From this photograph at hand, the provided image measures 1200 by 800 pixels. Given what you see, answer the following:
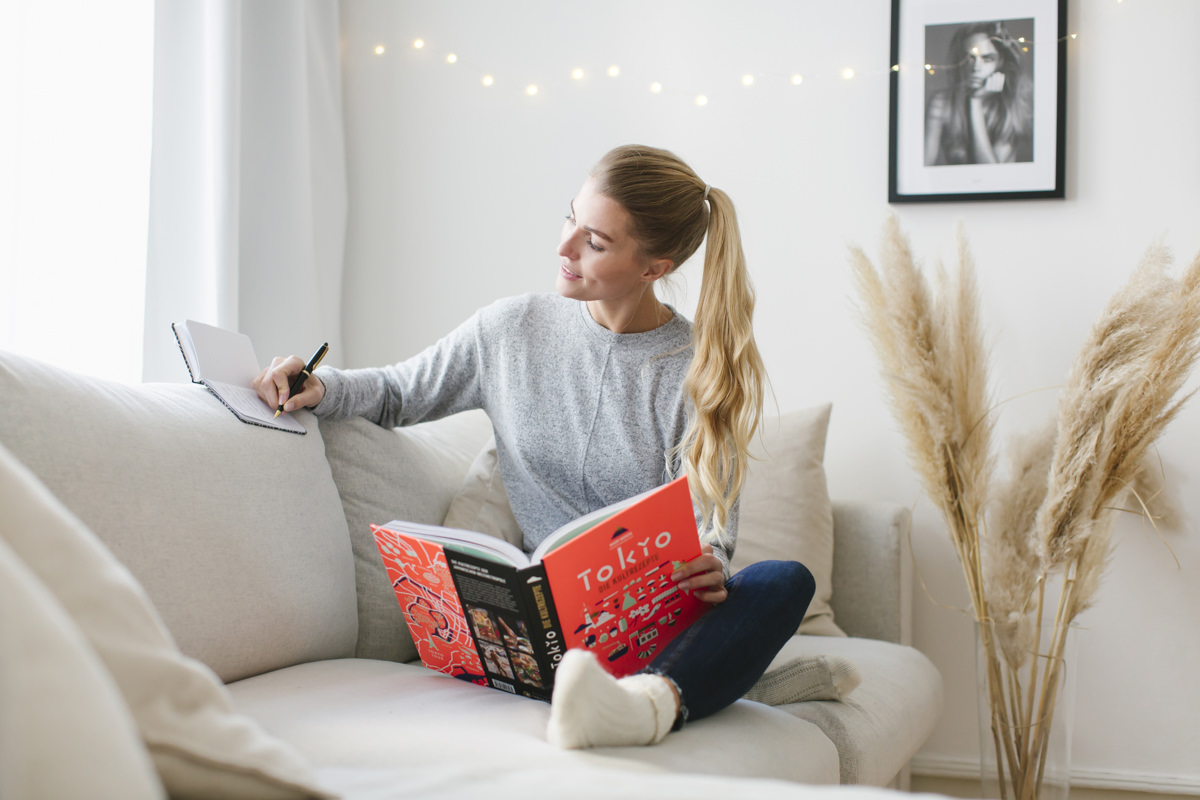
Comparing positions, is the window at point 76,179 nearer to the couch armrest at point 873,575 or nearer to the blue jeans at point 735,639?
the blue jeans at point 735,639

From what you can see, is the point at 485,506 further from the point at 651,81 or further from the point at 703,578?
the point at 651,81

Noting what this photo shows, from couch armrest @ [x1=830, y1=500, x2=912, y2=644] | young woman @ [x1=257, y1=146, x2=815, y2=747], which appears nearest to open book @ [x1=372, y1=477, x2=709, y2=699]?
young woman @ [x1=257, y1=146, x2=815, y2=747]

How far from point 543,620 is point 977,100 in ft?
5.23

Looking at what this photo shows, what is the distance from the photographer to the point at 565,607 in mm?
999

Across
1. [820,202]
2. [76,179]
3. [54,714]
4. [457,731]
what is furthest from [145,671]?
[820,202]

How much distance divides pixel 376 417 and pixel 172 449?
45 centimetres

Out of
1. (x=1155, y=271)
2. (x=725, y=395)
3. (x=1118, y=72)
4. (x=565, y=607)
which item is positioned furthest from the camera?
(x=1118, y=72)

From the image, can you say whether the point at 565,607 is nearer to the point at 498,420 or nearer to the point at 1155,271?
the point at 498,420

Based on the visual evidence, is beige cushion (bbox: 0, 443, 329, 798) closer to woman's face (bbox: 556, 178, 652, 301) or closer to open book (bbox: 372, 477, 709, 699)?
open book (bbox: 372, 477, 709, 699)

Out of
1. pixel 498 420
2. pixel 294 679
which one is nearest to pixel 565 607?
pixel 294 679

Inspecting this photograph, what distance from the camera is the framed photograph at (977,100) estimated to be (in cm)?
194

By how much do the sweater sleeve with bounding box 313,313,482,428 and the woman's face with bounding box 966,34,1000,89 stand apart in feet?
4.08

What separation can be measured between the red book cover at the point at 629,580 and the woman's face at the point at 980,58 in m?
1.42

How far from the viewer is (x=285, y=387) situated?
4.42 ft
